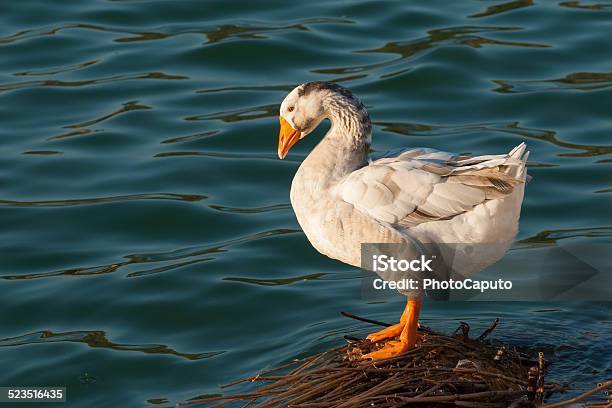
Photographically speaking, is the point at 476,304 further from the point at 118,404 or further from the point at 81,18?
the point at 81,18

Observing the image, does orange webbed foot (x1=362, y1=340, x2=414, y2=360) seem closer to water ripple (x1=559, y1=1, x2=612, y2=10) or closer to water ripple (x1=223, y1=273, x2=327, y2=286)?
water ripple (x1=223, y1=273, x2=327, y2=286)

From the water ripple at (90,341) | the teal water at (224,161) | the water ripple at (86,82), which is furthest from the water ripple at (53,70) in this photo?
the water ripple at (90,341)

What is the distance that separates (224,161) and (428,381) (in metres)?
5.97

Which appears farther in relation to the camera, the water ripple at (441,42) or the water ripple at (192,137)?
the water ripple at (441,42)

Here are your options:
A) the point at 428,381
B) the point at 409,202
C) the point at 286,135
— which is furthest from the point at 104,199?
the point at 428,381

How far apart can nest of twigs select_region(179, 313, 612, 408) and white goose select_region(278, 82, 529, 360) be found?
0.24 m

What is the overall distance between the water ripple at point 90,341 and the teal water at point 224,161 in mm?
24

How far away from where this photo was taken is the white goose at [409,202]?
7.23m

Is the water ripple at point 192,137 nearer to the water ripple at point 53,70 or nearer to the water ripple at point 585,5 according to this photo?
the water ripple at point 53,70

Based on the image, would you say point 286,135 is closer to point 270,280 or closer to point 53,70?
point 270,280

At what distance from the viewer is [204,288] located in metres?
10.4

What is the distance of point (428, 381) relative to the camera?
269 inches

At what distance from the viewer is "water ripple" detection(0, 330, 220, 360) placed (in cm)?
950

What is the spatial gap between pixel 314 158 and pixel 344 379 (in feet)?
4.64
